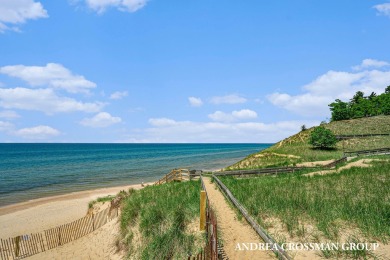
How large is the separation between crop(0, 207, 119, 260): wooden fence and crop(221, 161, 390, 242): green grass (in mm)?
11796

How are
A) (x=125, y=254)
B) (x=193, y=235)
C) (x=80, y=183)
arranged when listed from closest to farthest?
1. (x=193, y=235)
2. (x=125, y=254)
3. (x=80, y=183)

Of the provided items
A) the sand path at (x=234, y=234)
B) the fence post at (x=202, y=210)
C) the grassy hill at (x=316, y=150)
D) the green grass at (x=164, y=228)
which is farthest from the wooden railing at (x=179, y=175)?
the fence post at (x=202, y=210)

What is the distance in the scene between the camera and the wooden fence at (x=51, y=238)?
1748 centimetres

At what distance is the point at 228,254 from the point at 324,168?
2400 centimetres

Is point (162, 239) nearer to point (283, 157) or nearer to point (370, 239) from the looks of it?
point (370, 239)

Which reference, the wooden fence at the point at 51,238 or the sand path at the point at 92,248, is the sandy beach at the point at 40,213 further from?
the sand path at the point at 92,248

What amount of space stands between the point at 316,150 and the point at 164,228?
48.7 m

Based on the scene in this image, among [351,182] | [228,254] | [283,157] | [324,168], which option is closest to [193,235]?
[228,254]

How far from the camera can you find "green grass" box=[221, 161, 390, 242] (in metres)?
9.98

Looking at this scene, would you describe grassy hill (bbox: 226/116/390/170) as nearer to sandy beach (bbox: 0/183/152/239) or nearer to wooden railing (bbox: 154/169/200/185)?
wooden railing (bbox: 154/169/200/185)

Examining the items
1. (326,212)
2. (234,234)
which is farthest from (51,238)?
(326,212)

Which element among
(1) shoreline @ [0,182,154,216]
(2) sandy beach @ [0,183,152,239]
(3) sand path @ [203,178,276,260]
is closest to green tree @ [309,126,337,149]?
(1) shoreline @ [0,182,154,216]

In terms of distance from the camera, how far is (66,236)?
65.2 feet

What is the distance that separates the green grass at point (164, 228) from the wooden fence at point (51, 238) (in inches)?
236
